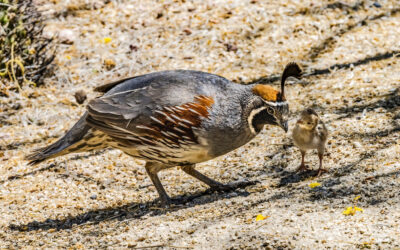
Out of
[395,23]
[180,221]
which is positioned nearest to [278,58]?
[395,23]

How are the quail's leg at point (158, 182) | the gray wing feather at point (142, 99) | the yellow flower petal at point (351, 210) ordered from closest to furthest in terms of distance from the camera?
the yellow flower petal at point (351, 210), the gray wing feather at point (142, 99), the quail's leg at point (158, 182)

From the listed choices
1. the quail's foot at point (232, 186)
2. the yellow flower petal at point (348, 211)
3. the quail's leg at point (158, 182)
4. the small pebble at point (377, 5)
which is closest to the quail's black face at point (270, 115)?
the quail's foot at point (232, 186)

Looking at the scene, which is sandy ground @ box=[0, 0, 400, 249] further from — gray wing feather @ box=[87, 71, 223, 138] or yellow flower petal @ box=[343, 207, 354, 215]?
gray wing feather @ box=[87, 71, 223, 138]

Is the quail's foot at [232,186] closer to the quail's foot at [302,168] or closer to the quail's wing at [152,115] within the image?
the quail's foot at [302,168]

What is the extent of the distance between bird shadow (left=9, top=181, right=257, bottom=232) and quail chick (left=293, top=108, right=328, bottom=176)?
0.57 metres

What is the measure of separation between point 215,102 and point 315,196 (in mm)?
1151

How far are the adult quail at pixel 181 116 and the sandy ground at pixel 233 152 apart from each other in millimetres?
514

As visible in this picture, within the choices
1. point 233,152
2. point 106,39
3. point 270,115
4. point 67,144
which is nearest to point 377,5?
point 233,152

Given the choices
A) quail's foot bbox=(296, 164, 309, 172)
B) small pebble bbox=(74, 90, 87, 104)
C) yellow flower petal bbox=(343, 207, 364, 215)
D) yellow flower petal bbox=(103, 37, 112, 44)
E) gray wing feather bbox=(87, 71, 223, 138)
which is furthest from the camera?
yellow flower petal bbox=(103, 37, 112, 44)

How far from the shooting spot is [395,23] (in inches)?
317

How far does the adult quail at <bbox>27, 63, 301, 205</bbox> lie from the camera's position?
15.9 ft

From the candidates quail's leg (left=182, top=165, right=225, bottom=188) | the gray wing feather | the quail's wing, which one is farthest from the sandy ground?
the gray wing feather

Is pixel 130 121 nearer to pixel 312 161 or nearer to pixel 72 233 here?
pixel 72 233

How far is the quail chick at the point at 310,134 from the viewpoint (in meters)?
5.12
